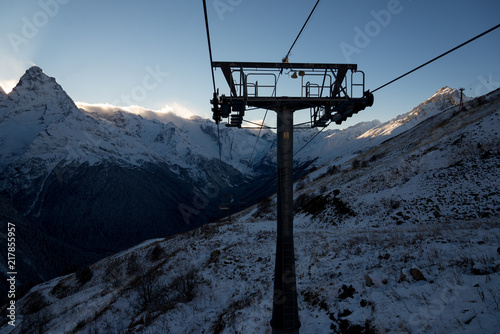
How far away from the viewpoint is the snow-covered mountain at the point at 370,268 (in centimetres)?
702

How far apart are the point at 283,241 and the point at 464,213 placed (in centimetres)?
2037

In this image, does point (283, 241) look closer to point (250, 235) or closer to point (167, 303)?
point (167, 303)

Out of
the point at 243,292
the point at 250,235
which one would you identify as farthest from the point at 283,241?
the point at 250,235

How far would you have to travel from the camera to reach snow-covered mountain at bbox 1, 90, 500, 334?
276 inches

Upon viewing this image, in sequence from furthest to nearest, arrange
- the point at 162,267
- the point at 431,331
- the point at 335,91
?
the point at 162,267
the point at 335,91
the point at 431,331

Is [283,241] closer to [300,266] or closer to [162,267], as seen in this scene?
[300,266]

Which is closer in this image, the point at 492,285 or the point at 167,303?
the point at 492,285

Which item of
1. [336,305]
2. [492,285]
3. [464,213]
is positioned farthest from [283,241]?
[464,213]

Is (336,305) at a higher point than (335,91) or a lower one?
lower

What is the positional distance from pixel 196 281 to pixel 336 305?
1079 cm

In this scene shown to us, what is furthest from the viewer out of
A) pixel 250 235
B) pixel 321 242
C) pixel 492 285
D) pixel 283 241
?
pixel 250 235

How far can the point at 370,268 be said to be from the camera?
35.7ft

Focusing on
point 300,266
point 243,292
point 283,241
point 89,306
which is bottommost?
point 89,306

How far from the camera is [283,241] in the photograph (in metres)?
7.69
